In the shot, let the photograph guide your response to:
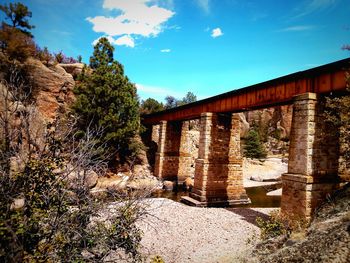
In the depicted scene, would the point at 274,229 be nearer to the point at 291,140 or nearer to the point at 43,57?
the point at 291,140

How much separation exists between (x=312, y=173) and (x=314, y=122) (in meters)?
2.05

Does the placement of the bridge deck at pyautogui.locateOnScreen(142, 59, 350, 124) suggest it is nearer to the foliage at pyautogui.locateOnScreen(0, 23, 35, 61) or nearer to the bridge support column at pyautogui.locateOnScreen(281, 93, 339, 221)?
the bridge support column at pyautogui.locateOnScreen(281, 93, 339, 221)

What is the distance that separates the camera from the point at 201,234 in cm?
981

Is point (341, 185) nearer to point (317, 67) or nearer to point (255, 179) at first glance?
point (317, 67)

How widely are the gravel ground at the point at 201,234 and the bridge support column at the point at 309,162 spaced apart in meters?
2.08

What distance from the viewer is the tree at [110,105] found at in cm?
1986

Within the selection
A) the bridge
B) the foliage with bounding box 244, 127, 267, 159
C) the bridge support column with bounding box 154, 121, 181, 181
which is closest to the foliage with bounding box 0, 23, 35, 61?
the bridge support column with bounding box 154, 121, 181, 181

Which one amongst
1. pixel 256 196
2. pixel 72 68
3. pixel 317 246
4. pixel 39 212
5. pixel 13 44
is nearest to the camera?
pixel 39 212

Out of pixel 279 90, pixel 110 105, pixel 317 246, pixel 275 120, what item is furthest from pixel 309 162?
pixel 275 120

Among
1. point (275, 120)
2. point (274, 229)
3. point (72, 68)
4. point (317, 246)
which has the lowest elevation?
point (274, 229)

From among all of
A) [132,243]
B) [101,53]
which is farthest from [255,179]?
[132,243]

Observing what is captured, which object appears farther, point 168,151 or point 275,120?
point 275,120

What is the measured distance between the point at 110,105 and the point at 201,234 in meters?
14.1

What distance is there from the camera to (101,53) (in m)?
23.9
